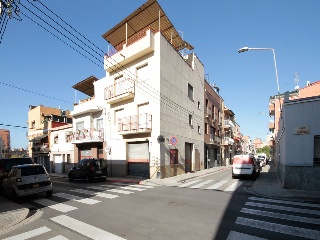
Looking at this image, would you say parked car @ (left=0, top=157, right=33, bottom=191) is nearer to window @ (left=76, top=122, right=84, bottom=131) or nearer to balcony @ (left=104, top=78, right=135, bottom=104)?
balcony @ (left=104, top=78, right=135, bottom=104)

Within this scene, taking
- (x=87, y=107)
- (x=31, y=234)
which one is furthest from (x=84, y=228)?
(x=87, y=107)

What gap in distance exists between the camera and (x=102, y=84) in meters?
24.4

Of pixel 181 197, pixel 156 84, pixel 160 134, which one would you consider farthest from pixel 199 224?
pixel 156 84

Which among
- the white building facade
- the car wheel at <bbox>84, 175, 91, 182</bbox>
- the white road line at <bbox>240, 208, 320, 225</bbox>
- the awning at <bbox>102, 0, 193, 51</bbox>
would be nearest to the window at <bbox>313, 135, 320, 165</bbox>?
the white building facade

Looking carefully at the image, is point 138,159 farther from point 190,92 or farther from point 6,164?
point 190,92

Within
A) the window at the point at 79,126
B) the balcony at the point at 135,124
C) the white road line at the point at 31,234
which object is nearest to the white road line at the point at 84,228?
the white road line at the point at 31,234

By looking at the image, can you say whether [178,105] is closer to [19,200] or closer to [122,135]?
[122,135]

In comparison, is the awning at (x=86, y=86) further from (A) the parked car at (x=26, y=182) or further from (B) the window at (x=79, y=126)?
(A) the parked car at (x=26, y=182)

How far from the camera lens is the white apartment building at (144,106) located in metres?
18.8

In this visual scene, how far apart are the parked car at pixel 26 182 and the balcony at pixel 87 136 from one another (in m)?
11.6

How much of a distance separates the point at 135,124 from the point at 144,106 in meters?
1.78

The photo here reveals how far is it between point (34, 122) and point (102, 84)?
66.5 feet

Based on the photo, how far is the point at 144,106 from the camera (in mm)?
19828

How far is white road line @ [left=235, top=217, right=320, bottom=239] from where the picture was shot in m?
5.54
